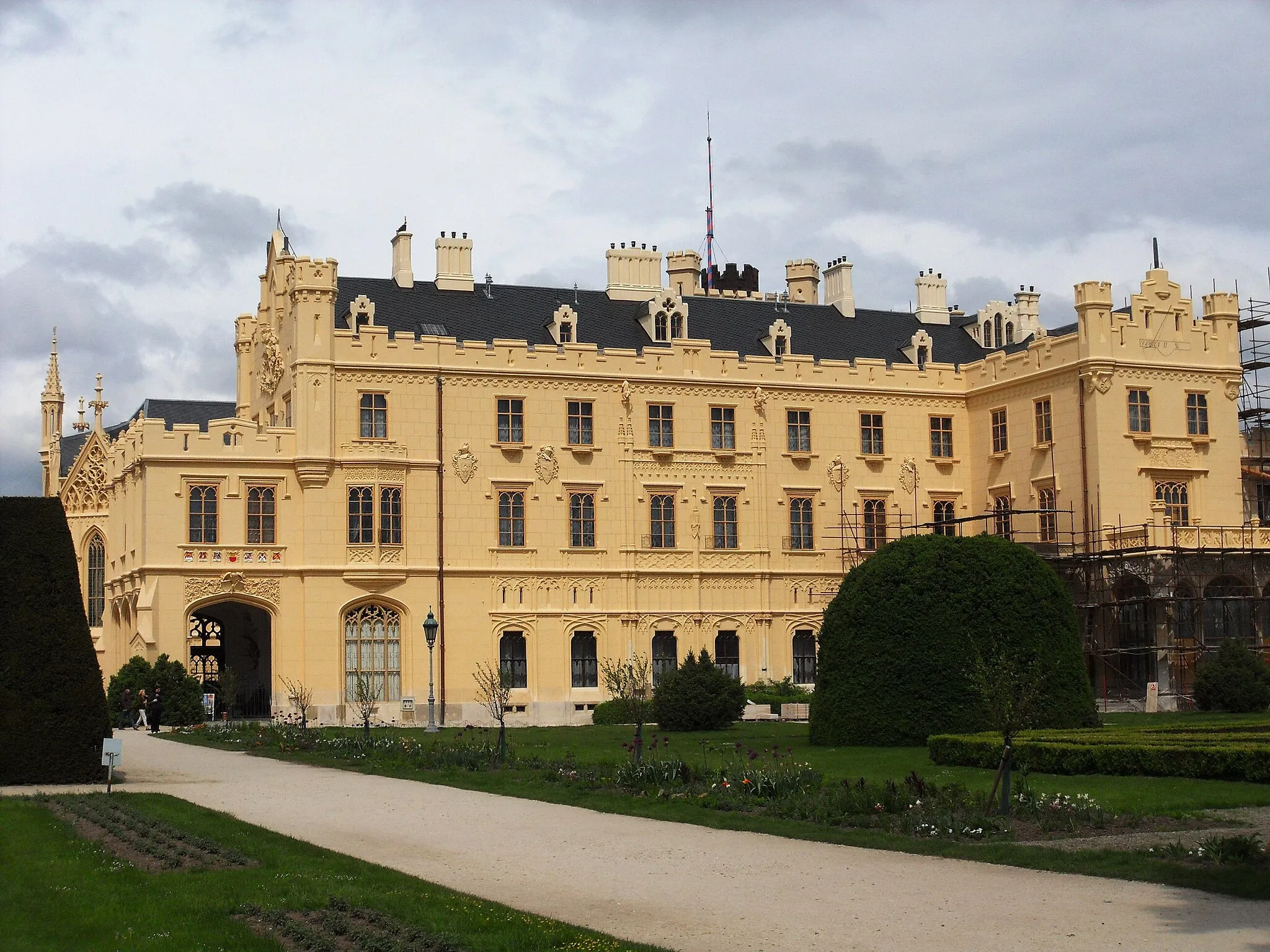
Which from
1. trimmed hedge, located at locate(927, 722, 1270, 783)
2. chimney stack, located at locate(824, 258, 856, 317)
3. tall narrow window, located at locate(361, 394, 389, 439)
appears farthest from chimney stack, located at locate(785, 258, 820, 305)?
trimmed hedge, located at locate(927, 722, 1270, 783)

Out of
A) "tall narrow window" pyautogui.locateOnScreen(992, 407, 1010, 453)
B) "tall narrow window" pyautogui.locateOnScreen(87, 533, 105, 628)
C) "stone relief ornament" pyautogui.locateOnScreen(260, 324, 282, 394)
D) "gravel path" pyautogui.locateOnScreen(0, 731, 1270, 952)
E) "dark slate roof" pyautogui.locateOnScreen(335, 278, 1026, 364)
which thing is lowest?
"gravel path" pyautogui.locateOnScreen(0, 731, 1270, 952)

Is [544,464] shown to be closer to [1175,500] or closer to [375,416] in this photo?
[375,416]

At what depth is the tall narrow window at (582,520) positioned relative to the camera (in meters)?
59.1

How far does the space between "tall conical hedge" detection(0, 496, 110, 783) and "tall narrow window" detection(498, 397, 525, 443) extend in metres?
29.4

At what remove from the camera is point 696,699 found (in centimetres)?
4347

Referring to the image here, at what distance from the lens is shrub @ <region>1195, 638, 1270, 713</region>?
45906 millimetres

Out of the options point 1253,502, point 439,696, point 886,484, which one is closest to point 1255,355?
point 1253,502

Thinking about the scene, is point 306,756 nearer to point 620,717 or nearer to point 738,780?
point 738,780

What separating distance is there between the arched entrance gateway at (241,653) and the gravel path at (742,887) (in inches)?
1417

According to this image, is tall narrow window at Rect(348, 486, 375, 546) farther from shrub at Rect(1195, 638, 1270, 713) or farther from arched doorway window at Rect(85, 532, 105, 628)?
shrub at Rect(1195, 638, 1270, 713)

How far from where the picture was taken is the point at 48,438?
86375mm

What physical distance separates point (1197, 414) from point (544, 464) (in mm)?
23275

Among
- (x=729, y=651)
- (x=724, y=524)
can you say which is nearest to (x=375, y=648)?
(x=729, y=651)

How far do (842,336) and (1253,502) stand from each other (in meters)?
17.0
